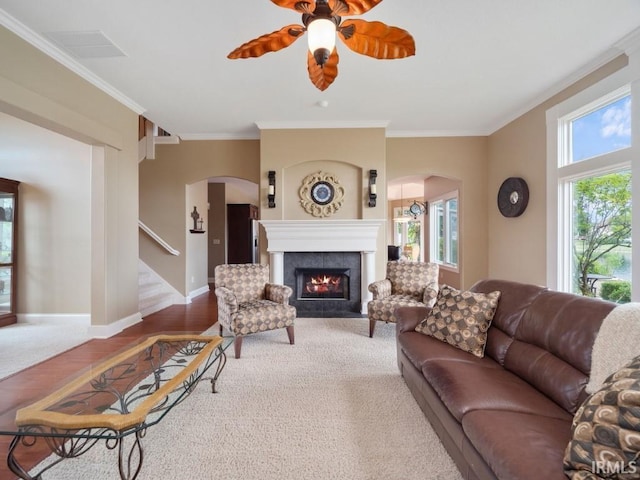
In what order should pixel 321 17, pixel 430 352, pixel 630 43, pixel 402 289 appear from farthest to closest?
1. pixel 402 289
2. pixel 630 43
3. pixel 430 352
4. pixel 321 17

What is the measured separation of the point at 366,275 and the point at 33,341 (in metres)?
4.19

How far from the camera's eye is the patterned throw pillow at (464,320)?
82.9 inches

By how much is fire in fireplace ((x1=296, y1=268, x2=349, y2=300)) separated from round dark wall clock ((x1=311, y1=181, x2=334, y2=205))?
108 centimetres

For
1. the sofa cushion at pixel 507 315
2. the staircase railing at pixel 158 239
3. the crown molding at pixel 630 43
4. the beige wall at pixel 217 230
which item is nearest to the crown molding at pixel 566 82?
the crown molding at pixel 630 43

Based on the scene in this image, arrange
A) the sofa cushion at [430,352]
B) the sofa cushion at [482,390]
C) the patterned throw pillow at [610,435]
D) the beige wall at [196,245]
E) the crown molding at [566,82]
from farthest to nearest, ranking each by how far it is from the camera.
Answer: the beige wall at [196,245] → the crown molding at [566,82] → the sofa cushion at [430,352] → the sofa cushion at [482,390] → the patterned throw pillow at [610,435]

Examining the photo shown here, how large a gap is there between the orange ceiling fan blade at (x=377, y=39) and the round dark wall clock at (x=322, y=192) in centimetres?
303

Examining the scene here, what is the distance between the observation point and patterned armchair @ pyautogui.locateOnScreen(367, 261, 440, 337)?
11.6 feet

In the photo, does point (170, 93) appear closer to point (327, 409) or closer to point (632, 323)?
point (327, 409)

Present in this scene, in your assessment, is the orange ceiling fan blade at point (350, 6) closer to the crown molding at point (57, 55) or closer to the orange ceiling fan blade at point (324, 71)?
the orange ceiling fan blade at point (324, 71)

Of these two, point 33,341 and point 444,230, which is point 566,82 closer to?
point 444,230

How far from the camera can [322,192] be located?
4.87 m

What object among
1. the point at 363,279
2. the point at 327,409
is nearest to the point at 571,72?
the point at 363,279

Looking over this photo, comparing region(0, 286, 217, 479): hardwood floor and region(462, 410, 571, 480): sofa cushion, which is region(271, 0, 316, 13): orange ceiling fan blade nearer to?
region(462, 410, 571, 480): sofa cushion

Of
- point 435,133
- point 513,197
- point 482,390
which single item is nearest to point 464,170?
point 435,133
